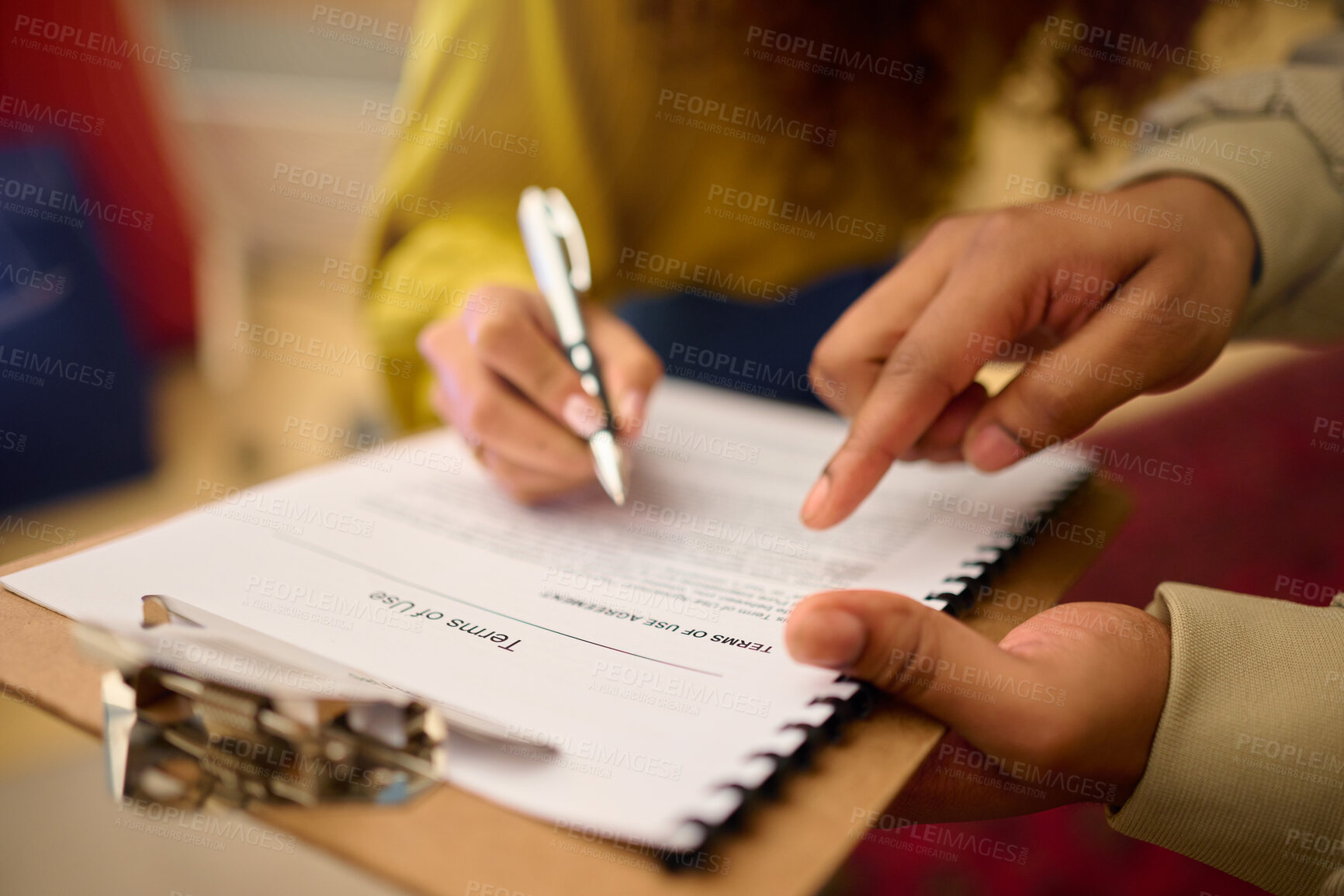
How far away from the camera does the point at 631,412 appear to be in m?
0.52

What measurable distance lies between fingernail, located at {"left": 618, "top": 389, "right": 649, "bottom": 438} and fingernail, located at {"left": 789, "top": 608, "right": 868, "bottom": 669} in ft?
0.82

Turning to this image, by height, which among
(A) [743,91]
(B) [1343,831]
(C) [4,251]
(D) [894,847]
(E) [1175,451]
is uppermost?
(A) [743,91]

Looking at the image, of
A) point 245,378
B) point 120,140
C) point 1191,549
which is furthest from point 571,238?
point 120,140

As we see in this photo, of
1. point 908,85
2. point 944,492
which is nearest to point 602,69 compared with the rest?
point 908,85

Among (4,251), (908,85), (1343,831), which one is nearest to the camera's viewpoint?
(1343,831)

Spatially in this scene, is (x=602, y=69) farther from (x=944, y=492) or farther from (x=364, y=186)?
(x=364, y=186)

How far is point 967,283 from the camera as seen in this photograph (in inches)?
17.7

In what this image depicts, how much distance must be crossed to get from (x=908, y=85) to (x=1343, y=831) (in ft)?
2.78

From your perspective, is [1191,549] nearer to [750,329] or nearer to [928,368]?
[750,329]

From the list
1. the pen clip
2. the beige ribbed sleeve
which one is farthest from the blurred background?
the pen clip

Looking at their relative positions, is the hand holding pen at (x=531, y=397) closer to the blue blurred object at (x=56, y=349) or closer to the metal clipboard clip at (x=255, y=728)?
the metal clipboard clip at (x=255, y=728)

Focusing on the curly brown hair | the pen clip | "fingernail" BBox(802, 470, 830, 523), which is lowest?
"fingernail" BBox(802, 470, 830, 523)

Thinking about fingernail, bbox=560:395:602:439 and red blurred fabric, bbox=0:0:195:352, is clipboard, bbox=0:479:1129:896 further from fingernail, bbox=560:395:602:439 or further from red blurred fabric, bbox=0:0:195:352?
red blurred fabric, bbox=0:0:195:352

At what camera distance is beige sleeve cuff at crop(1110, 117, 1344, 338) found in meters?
0.51
